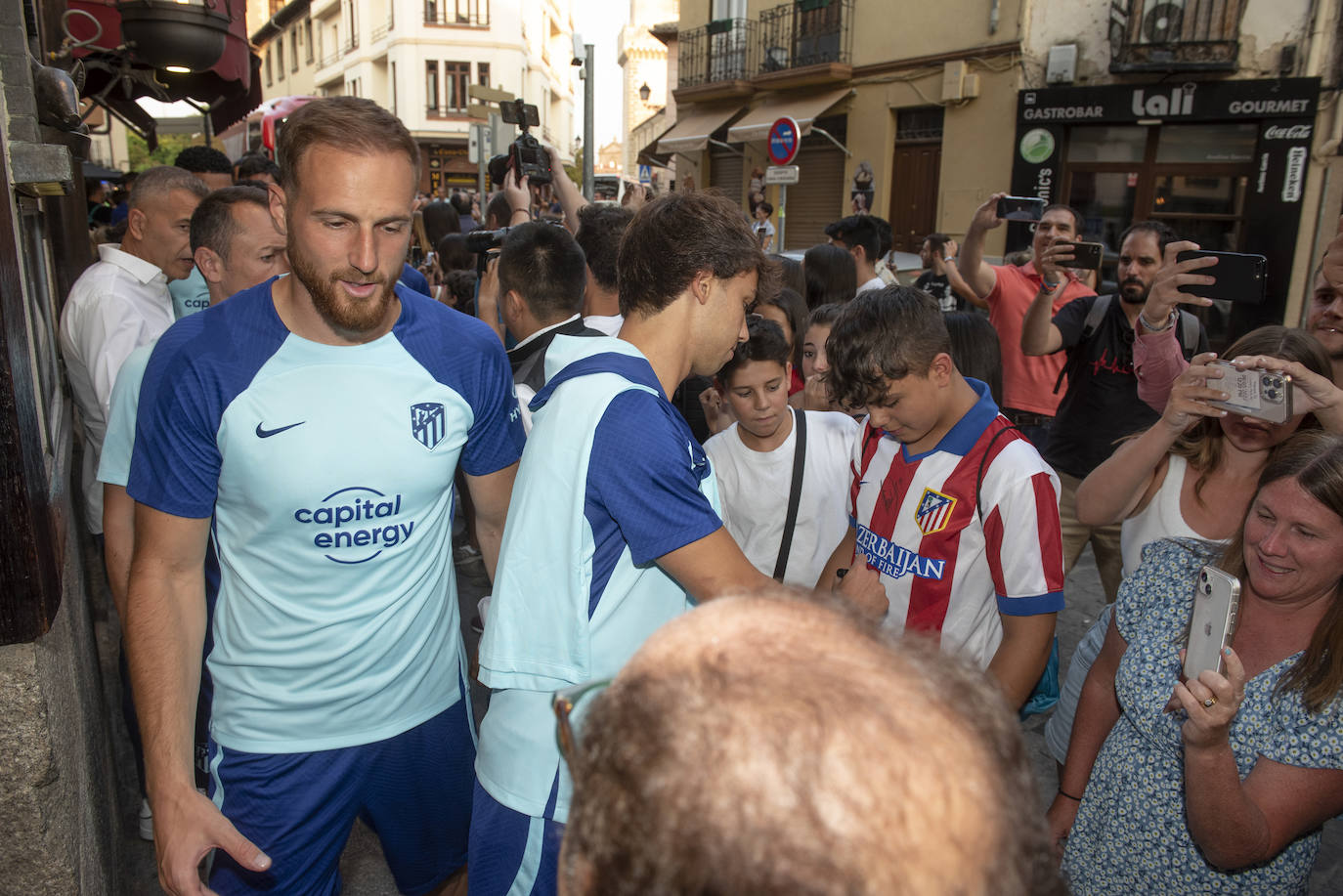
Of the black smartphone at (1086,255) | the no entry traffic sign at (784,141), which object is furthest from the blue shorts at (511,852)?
the no entry traffic sign at (784,141)

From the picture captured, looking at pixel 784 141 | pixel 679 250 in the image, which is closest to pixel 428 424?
pixel 679 250

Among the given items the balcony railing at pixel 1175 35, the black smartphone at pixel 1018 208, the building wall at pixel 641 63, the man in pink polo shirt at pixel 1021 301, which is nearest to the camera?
the man in pink polo shirt at pixel 1021 301

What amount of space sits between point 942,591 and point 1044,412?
3263 mm

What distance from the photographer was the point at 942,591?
7.99ft

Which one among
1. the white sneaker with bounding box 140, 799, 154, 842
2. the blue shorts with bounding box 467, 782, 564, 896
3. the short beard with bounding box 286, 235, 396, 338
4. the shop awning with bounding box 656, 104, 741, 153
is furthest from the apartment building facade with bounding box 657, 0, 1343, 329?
the white sneaker with bounding box 140, 799, 154, 842

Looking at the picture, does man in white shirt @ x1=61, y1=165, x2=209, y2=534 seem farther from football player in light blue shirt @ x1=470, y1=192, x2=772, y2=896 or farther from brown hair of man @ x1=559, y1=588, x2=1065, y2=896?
brown hair of man @ x1=559, y1=588, x2=1065, y2=896

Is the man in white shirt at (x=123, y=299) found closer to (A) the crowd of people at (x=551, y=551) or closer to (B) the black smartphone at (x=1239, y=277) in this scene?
(A) the crowd of people at (x=551, y=551)

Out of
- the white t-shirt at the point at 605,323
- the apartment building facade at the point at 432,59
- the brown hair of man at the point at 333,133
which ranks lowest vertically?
the white t-shirt at the point at 605,323

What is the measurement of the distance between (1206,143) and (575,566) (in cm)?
1531

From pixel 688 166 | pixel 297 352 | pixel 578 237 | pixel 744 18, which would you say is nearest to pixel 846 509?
pixel 297 352

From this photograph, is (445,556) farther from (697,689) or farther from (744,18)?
(744,18)

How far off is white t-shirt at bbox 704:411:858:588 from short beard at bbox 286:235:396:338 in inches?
56.2

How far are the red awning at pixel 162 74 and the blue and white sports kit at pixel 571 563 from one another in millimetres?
6068

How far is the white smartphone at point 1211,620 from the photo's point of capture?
6.00 feet
